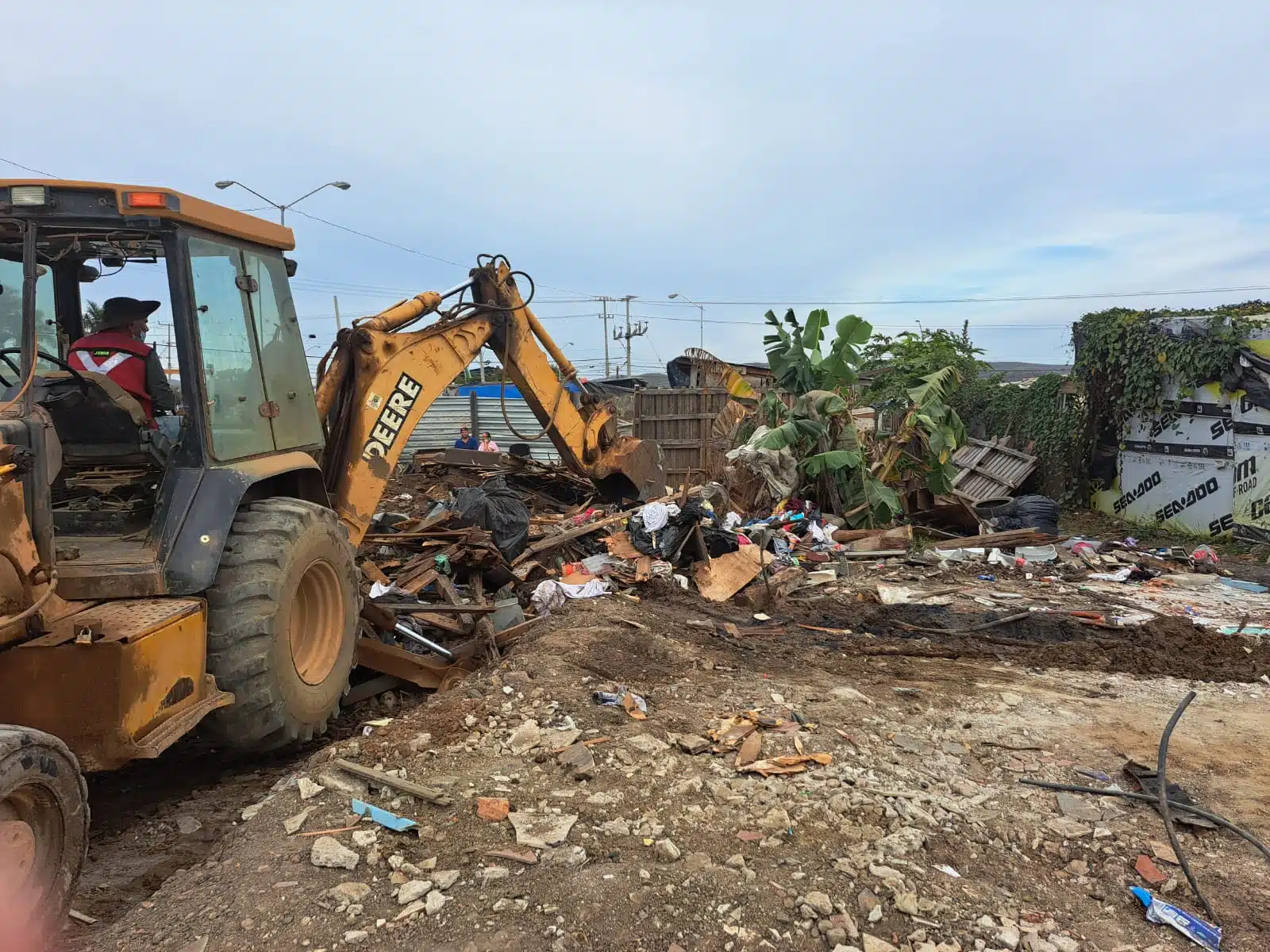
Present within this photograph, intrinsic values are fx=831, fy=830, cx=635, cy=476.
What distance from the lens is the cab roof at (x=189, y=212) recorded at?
3.30 meters

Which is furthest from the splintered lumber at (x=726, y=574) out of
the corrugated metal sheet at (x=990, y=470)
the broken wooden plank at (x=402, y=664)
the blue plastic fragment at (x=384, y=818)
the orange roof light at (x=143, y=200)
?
the corrugated metal sheet at (x=990, y=470)

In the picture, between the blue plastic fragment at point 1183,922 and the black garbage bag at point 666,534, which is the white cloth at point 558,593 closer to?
the black garbage bag at point 666,534

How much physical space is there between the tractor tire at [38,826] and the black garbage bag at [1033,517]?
11386 millimetres

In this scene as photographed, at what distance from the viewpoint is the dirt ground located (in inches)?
108

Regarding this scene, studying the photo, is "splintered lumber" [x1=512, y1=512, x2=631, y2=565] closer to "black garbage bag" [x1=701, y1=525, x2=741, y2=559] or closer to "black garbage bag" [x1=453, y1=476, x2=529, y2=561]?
"black garbage bag" [x1=453, y1=476, x2=529, y2=561]

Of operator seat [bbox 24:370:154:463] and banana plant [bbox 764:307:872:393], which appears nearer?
operator seat [bbox 24:370:154:463]

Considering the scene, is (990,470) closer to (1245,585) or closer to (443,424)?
(1245,585)

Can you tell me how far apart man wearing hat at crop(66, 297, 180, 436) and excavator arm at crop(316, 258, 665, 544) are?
1402mm

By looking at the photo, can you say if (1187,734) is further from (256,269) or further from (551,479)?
(551,479)

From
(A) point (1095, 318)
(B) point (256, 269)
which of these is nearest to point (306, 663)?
(B) point (256, 269)

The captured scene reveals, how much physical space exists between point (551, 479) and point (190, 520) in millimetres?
7003

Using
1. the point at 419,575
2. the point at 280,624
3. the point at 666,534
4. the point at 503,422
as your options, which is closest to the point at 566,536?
the point at 666,534

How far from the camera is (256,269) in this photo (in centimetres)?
423

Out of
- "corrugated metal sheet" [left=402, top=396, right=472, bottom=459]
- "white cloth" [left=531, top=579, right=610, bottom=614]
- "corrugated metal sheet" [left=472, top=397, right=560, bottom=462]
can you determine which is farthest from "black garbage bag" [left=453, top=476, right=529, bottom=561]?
"corrugated metal sheet" [left=402, top=396, right=472, bottom=459]
